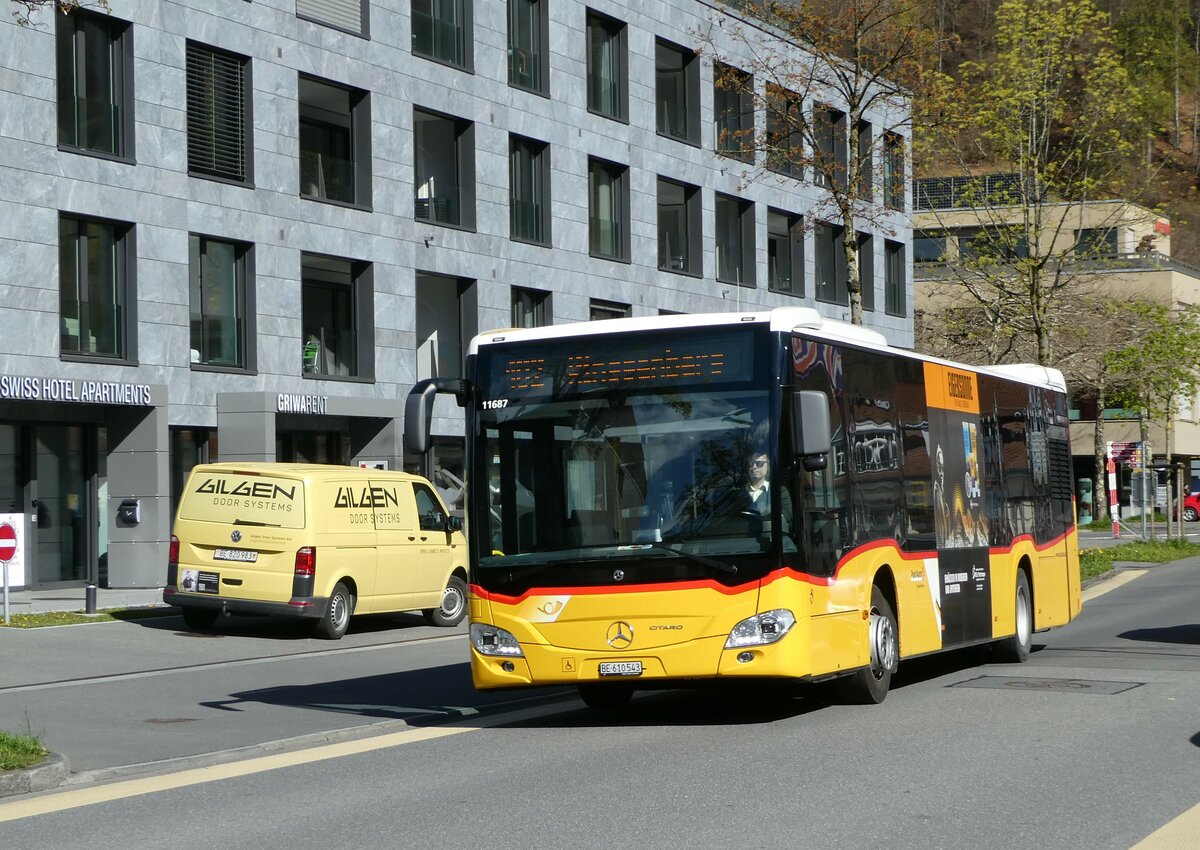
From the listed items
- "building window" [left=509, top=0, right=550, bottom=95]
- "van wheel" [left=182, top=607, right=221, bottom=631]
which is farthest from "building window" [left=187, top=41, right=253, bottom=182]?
"van wheel" [left=182, top=607, right=221, bottom=631]

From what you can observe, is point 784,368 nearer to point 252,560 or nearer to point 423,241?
point 252,560

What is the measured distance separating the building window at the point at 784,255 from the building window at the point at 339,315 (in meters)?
16.5

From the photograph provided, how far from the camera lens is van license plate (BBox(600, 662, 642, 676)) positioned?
37.8 feet

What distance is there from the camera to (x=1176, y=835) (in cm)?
754

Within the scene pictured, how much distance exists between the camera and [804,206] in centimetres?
4862

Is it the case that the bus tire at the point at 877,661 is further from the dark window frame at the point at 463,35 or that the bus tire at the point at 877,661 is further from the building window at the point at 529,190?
the building window at the point at 529,190

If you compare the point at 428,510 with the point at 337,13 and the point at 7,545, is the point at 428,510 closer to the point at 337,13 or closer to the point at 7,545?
the point at 7,545

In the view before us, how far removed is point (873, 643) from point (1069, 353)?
52936 mm

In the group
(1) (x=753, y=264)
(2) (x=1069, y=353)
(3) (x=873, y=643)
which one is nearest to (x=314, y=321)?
(1) (x=753, y=264)

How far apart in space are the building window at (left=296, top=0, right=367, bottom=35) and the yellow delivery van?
1336 cm

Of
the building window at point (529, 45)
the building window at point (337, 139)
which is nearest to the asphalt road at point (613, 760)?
the building window at point (337, 139)

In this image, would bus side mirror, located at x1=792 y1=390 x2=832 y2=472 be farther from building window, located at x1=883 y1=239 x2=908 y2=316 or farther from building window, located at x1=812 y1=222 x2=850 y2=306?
building window, located at x1=883 y1=239 x2=908 y2=316

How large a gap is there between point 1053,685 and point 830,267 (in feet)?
124

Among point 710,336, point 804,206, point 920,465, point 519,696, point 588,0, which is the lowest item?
point 519,696
